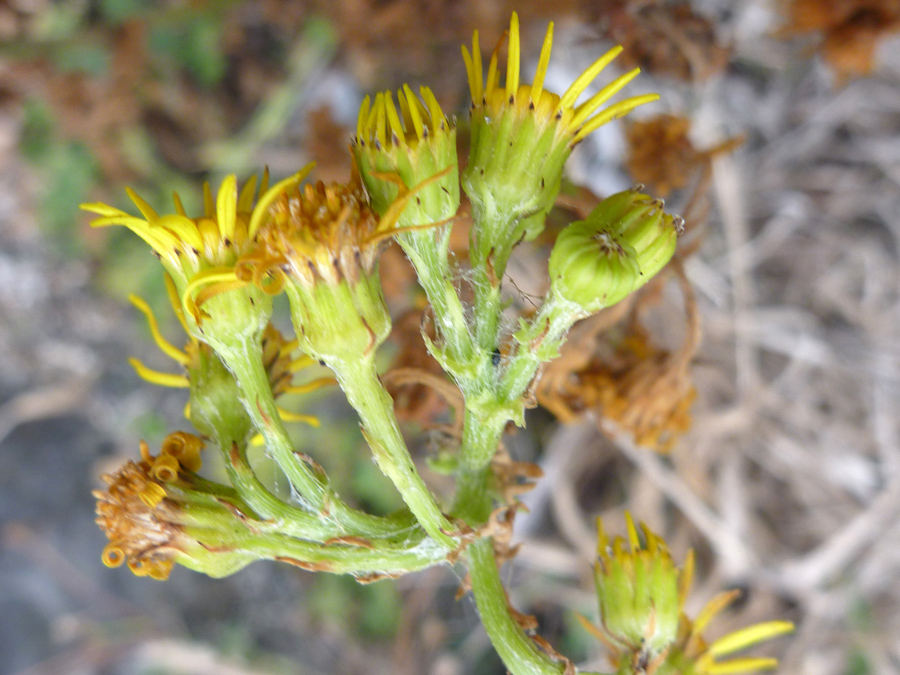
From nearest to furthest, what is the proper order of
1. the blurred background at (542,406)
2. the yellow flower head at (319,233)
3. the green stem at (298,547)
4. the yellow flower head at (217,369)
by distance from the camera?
the yellow flower head at (319,233)
the green stem at (298,547)
the yellow flower head at (217,369)
the blurred background at (542,406)

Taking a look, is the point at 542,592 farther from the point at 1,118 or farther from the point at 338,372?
the point at 1,118

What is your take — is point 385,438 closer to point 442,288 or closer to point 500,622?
point 442,288

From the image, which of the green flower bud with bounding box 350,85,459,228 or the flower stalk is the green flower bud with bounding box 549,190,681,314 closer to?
the flower stalk

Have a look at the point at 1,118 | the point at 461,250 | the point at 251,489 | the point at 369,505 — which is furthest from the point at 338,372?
the point at 1,118

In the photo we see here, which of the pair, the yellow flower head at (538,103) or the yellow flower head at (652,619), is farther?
the yellow flower head at (652,619)

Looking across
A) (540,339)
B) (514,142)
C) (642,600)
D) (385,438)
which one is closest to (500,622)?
(642,600)

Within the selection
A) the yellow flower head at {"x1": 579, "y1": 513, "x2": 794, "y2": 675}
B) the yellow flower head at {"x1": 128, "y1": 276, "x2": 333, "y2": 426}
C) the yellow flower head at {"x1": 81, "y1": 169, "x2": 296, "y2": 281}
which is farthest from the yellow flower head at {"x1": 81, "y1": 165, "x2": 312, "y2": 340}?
the yellow flower head at {"x1": 579, "y1": 513, "x2": 794, "y2": 675}

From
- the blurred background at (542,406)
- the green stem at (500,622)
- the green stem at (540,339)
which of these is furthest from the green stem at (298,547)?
the blurred background at (542,406)

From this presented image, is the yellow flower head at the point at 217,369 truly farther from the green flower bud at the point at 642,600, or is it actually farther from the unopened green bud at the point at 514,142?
→ the green flower bud at the point at 642,600
